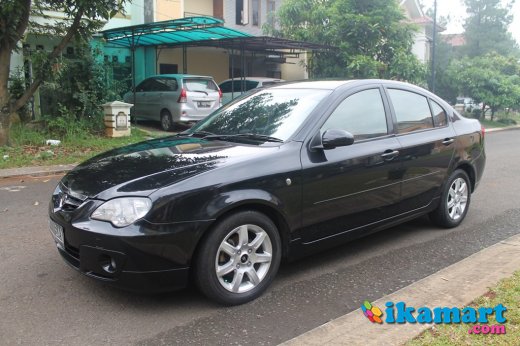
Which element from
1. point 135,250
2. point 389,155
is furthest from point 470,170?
point 135,250

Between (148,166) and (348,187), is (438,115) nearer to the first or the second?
(348,187)

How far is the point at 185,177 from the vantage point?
10.9 feet

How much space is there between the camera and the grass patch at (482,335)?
2.79m

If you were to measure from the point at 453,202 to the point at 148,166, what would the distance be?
349 cm

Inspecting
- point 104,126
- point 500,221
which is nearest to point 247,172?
point 500,221

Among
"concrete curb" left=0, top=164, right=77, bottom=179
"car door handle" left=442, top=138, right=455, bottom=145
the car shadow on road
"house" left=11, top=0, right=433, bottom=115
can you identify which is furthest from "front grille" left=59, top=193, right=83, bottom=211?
"house" left=11, top=0, right=433, bottom=115

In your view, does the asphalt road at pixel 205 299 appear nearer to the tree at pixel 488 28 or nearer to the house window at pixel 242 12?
the house window at pixel 242 12

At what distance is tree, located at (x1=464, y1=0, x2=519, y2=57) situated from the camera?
40125mm

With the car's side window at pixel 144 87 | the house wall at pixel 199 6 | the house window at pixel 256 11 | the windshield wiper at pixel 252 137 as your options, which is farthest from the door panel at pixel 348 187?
the house window at pixel 256 11

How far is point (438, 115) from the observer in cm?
538

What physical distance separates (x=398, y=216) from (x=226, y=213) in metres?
2.01

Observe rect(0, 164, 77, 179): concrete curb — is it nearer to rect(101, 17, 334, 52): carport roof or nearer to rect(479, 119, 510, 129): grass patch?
rect(101, 17, 334, 52): carport roof

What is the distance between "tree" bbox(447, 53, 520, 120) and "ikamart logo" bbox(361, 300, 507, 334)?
24.9 m

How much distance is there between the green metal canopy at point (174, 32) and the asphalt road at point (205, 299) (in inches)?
376
